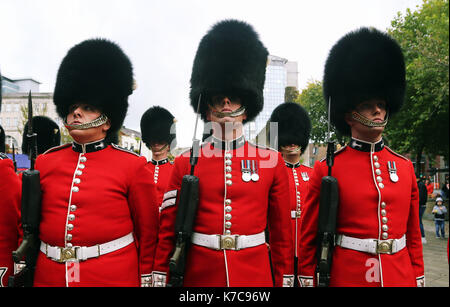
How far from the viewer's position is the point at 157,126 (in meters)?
6.89

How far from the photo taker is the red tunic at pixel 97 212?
8.15ft

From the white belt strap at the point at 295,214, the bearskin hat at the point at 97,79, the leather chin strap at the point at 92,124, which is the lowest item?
the white belt strap at the point at 295,214

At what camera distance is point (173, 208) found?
8.82ft

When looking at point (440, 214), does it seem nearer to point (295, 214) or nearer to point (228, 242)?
point (295, 214)

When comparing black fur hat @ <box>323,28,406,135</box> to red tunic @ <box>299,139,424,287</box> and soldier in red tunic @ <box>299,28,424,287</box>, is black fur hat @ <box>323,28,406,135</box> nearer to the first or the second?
soldier in red tunic @ <box>299,28,424,287</box>

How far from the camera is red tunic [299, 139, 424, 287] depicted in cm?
258

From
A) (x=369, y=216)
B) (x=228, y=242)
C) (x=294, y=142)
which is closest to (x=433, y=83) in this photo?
(x=369, y=216)

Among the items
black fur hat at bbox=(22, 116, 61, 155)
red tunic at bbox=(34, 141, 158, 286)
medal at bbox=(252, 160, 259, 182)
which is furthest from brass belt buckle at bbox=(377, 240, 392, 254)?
black fur hat at bbox=(22, 116, 61, 155)

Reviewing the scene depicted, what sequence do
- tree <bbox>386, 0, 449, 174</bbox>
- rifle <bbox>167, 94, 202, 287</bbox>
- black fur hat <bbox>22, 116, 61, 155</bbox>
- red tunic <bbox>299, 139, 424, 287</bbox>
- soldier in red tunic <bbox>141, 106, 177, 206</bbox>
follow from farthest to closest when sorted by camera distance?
soldier in red tunic <bbox>141, 106, 177, 206</bbox> < black fur hat <bbox>22, 116, 61, 155</bbox> < red tunic <bbox>299, 139, 424, 287</bbox> < rifle <bbox>167, 94, 202, 287</bbox> < tree <bbox>386, 0, 449, 174</bbox>

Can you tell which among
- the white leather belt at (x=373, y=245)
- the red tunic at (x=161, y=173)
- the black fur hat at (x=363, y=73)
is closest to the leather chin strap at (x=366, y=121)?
the black fur hat at (x=363, y=73)

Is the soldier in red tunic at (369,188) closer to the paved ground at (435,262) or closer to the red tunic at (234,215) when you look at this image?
the red tunic at (234,215)

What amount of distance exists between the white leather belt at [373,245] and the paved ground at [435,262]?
361 centimetres

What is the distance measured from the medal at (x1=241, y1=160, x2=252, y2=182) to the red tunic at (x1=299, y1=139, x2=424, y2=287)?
549mm

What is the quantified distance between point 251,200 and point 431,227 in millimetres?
13513
